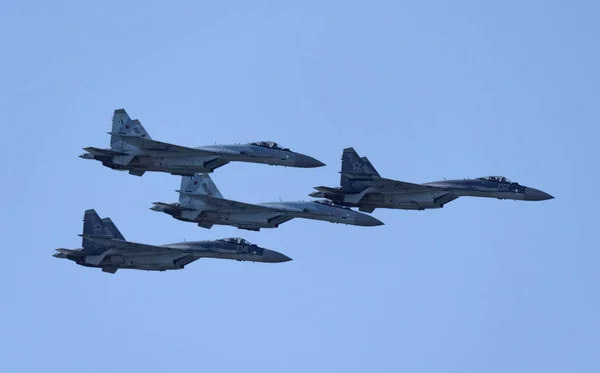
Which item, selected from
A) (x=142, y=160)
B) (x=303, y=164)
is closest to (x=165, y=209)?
(x=142, y=160)

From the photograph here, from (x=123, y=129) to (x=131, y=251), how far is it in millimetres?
9413

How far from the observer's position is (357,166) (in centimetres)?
9650

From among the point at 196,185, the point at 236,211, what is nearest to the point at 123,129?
the point at 196,185

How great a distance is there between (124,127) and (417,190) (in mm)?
22554

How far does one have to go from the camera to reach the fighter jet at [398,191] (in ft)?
315

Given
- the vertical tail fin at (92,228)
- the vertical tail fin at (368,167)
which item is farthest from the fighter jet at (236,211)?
the vertical tail fin at (92,228)

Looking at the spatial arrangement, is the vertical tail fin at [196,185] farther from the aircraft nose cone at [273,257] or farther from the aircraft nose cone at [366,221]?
the aircraft nose cone at [366,221]

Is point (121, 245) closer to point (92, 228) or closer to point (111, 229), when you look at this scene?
point (111, 229)

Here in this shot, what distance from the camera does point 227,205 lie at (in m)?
95.6

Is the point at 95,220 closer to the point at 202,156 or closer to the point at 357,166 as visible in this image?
the point at 202,156

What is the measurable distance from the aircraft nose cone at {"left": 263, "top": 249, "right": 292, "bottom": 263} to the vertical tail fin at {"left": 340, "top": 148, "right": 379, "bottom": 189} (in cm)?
699

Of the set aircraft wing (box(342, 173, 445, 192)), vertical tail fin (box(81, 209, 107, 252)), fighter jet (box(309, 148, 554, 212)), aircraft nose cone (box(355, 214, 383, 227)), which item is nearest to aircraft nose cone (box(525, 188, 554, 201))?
fighter jet (box(309, 148, 554, 212))

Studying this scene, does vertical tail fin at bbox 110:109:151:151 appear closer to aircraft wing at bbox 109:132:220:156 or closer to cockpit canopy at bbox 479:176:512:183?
aircraft wing at bbox 109:132:220:156

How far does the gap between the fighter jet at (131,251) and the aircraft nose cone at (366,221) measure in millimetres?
8415
